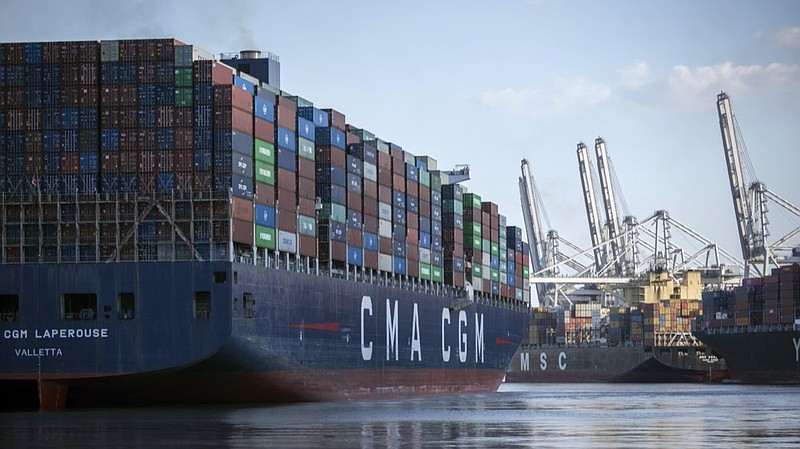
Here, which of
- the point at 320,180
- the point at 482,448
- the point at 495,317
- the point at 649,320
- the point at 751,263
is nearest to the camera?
the point at 482,448

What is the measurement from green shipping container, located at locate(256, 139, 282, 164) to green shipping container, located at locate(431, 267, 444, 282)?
24.2m

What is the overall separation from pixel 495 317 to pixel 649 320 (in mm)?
68523

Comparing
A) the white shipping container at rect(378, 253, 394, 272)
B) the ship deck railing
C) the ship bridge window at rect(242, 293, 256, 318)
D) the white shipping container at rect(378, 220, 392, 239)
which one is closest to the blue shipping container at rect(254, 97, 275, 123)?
the ship bridge window at rect(242, 293, 256, 318)

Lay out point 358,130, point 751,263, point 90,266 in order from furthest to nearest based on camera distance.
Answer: point 751,263 → point 358,130 → point 90,266

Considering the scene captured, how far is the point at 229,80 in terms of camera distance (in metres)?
58.5

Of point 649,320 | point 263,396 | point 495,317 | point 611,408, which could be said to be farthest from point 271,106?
point 649,320

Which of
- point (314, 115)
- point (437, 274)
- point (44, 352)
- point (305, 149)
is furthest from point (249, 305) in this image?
point (437, 274)

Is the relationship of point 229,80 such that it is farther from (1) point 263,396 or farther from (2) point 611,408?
(2) point 611,408

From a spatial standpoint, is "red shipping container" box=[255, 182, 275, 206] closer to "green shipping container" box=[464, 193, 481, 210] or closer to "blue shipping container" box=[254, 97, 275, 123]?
"blue shipping container" box=[254, 97, 275, 123]

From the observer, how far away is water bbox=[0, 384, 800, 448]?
119 feet

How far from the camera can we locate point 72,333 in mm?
56531

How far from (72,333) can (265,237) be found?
341 inches

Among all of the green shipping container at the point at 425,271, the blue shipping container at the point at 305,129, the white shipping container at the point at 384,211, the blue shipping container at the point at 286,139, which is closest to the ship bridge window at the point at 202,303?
the blue shipping container at the point at 286,139

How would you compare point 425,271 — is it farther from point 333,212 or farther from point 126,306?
point 126,306
